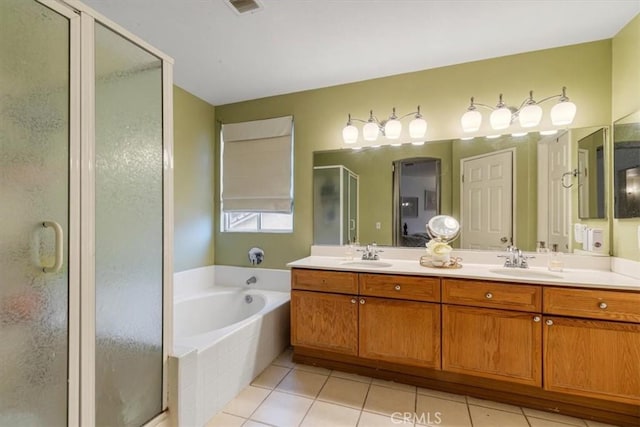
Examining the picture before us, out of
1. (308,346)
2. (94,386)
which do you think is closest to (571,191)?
(308,346)

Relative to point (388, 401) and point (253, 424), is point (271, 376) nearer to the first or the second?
point (253, 424)

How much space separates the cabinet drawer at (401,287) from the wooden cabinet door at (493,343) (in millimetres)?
132

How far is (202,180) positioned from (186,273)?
95 centimetres

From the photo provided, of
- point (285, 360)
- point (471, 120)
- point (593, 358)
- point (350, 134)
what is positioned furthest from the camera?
point (350, 134)

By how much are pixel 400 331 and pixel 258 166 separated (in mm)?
2010

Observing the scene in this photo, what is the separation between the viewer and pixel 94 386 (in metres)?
1.18

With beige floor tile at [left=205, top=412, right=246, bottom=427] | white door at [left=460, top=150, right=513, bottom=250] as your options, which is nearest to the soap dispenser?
white door at [left=460, top=150, right=513, bottom=250]

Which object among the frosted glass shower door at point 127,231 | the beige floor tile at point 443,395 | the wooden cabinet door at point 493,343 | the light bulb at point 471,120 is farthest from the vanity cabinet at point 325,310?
the light bulb at point 471,120

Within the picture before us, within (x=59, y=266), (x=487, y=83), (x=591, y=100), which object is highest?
(x=487, y=83)

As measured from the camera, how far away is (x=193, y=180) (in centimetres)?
287

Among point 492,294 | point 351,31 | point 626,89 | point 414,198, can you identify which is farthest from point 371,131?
point 626,89

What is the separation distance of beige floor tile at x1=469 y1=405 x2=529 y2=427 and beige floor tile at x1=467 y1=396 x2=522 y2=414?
3cm

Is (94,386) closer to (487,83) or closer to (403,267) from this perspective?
(403,267)

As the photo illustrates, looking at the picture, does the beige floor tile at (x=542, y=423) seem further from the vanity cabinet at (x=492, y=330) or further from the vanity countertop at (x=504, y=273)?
the vanity countertop at (x=504, y=273)
